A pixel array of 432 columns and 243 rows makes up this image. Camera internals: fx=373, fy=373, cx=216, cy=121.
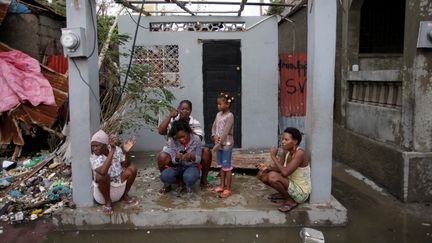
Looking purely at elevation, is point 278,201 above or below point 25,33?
below

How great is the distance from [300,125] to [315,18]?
399 centimetres

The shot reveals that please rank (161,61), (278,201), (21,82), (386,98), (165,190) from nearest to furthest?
(278,201) < (165,190) < (386,98) < (21,82) < (161,61)

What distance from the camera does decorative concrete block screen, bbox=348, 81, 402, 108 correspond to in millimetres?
5309

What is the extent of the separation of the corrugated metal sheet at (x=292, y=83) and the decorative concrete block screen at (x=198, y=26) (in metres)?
1.13

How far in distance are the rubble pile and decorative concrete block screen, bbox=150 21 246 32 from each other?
122 inches

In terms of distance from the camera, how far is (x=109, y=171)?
411cm

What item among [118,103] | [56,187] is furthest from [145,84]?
[56,187]

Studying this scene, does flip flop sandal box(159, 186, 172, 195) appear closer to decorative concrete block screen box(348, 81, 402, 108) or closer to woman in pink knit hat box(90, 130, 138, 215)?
woman in pink knit hat box(90, 130, 138, 215)

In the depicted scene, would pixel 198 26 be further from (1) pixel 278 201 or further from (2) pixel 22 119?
(1) pixel 278 201

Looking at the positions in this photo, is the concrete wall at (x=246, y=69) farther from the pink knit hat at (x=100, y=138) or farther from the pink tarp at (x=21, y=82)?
the pink knit hat at (x=100, y=138)

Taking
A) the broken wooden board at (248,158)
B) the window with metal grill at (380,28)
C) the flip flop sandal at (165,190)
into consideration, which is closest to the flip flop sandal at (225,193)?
the flip flop sandal at (165,190)

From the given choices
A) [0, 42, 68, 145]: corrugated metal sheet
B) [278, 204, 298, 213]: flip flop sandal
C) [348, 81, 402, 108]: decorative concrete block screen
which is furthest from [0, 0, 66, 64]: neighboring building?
[348, 81, 402, 108]: decorative concrete block screen

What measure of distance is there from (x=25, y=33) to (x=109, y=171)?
4684mm

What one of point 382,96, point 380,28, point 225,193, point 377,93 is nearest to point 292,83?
point 380,28
